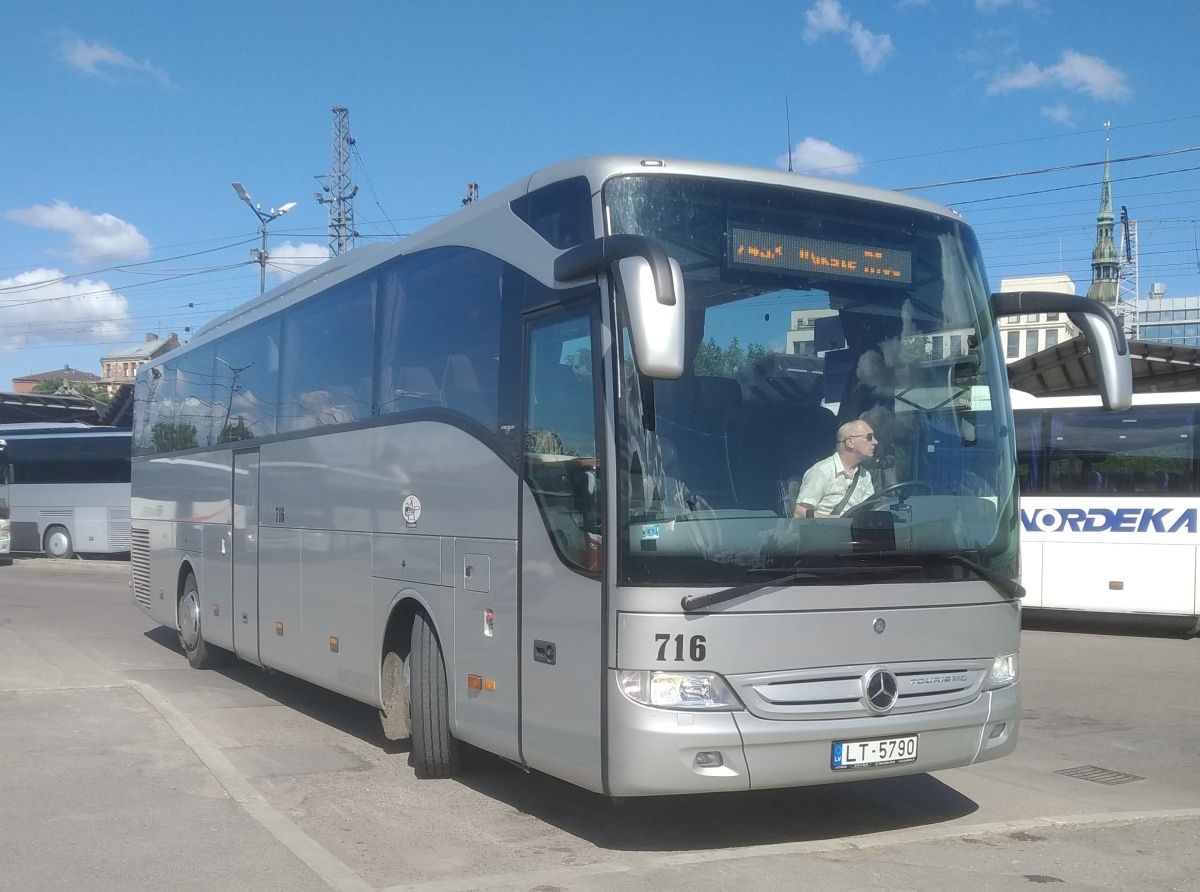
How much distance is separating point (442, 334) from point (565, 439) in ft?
6.45

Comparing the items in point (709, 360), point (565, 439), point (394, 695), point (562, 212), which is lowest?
point (394, 695)

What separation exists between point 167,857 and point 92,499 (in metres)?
30.2

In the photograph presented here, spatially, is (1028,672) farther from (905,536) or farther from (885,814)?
(905,536)

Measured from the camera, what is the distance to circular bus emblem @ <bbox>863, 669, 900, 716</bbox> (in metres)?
6.06

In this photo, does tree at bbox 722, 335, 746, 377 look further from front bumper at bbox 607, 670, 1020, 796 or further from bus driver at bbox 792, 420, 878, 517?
front bumper at bbox 607, 670, 1020, 796

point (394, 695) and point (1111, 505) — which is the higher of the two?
point (1111, 505)

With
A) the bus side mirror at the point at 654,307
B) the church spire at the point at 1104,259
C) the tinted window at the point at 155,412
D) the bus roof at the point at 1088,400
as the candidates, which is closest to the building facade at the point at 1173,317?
the church spire at the point at 1104,259

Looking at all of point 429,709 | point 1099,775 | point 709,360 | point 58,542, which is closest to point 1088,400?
point 1099,775

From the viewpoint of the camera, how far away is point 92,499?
111 ft

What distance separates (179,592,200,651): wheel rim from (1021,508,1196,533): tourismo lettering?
11.3 m

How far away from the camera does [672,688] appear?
5715mm

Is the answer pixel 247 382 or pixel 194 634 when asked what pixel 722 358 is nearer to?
pixel 247 382

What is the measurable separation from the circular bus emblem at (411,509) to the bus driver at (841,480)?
2950 mm

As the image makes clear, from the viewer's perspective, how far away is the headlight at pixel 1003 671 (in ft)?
21.5
